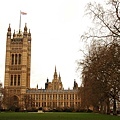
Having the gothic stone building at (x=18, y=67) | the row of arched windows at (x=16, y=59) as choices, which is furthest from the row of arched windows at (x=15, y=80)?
the row of arched windows at (x=16, y=59)

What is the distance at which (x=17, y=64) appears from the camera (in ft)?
458

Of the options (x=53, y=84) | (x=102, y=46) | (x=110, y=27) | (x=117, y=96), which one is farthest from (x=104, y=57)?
(x=53, y=84)

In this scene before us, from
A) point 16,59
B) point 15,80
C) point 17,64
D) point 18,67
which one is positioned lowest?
point 15,80

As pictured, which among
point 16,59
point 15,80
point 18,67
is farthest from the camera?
point 16,59

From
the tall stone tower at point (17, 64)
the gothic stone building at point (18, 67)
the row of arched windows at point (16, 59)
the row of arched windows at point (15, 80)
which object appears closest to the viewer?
the gothic stone building at point (18, 67)

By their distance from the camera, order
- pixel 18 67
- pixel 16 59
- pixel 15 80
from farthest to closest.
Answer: pixel 16 59
pixel 18 67
pixel 15 80

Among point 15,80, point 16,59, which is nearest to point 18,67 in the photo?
point 16,59

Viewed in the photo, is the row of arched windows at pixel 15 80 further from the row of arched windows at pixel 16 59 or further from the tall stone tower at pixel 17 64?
the row of arched windows at pixel 16 59

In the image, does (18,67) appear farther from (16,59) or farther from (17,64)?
(16,59)

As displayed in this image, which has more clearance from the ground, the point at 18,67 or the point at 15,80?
the point at 18,67

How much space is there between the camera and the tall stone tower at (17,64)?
5310 inches

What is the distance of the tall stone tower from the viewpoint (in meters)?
135

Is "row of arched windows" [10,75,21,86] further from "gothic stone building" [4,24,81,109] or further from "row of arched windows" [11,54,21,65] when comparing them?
"row of arched windows" [11,54,21,65]

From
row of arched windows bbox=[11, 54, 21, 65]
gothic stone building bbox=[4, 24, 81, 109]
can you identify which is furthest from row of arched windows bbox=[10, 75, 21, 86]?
row of arched windows bbox=[11, 54, 21, 65]
